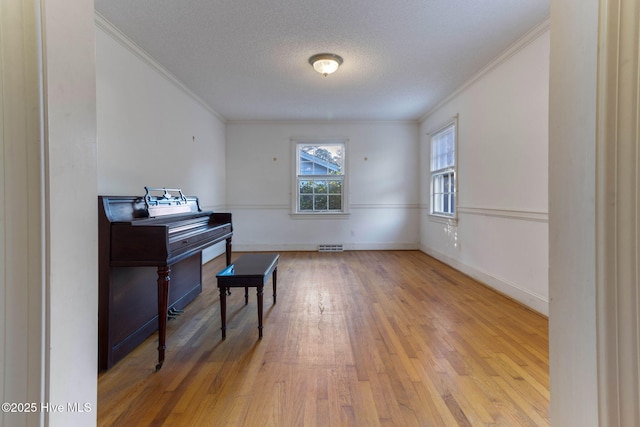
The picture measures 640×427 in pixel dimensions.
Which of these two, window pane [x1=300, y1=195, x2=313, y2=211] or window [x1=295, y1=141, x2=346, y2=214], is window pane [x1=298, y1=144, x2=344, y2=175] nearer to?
window [x1=295, y1=141, x2=346, y2=214]

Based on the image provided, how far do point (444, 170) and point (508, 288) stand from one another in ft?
7.33

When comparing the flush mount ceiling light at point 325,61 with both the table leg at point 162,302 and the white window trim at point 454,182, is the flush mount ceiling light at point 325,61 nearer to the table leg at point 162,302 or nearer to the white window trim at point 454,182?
the white window trim at point 454,182

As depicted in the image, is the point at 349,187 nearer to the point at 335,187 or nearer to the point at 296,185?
the point at 335,187

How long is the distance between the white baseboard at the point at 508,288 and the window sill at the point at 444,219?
554mm

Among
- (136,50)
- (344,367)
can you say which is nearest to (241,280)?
(344,367)

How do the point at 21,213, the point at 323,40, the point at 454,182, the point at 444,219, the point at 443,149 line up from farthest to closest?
the point at 443,149 < the point at 444,219 < the point at 454,182 < the point at 323,40 < the point at 21,213

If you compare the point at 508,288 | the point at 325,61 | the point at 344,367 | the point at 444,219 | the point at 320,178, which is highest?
the point at 325,61

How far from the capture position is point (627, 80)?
54 centimetres

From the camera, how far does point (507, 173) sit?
304 centimetres

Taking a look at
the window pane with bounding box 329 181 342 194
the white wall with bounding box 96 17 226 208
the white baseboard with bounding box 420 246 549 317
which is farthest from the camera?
the window pane with bounding box 329 181 342 194

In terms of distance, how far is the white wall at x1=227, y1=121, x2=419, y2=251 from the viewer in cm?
566

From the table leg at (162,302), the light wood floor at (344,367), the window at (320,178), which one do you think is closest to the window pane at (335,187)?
the window at (320,178)

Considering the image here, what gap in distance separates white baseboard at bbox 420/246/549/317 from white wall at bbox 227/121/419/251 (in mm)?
1645

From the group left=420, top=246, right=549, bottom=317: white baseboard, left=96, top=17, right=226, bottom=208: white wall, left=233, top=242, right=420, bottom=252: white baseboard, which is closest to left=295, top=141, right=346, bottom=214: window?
left=233, top=242, right=420, bottom=252: white baseboard
